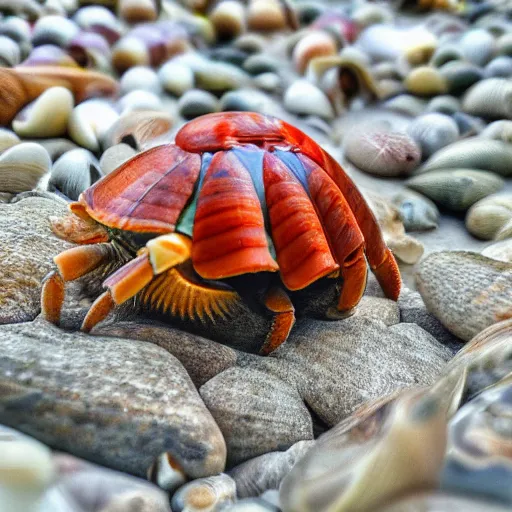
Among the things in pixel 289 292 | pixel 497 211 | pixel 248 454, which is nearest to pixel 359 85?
pixel 497 211

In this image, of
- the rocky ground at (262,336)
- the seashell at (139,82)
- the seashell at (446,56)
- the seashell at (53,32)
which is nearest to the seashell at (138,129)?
the rocky ground at (262,336)

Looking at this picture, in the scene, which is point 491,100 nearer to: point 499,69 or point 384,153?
point 499,69

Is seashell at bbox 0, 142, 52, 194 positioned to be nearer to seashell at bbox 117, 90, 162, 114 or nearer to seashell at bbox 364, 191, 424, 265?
seashell at bbox 117, 90, 162, 114

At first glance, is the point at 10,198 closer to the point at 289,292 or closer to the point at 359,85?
the point at 289,292

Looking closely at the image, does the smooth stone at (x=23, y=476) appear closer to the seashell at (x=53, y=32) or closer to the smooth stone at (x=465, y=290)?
the smooth stone at (x=465, y=290)

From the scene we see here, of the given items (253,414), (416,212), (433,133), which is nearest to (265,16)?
(433,133)

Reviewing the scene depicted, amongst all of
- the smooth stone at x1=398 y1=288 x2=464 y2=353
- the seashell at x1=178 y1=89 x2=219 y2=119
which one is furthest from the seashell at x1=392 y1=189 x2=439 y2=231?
the seashell at x1=178 y1=89 x2=219 y2=119
